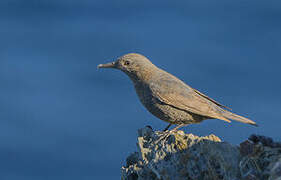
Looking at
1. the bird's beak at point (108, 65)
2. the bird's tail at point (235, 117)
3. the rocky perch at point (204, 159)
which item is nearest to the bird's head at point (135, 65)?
the bird's beak at point (108, 65)

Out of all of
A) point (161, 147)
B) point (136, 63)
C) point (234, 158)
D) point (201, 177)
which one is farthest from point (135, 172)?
point (136, 63)

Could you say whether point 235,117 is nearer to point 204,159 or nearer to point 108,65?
point 204,159

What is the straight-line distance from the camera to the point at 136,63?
999 centimetres

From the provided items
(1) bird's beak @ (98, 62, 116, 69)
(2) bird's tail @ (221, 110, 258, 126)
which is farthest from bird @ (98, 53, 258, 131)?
(1) bird's beak @ (98, 62, 116, 69)

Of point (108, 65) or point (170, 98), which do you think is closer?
point (170, 98)

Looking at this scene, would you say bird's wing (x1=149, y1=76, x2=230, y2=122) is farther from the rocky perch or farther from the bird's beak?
the bird's beak

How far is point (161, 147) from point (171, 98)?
4.49ft

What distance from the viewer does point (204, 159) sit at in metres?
7.91

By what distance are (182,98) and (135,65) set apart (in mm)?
1450

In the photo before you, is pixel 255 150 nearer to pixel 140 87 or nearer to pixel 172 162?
pixel 172 162

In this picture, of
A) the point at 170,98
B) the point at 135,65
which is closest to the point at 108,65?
the point at 135,65

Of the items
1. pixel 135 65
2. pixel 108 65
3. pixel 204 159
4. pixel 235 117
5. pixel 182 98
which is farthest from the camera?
pixel 108 65

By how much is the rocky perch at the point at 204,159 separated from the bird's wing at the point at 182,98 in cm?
83

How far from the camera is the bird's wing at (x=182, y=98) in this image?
9.38 metres
